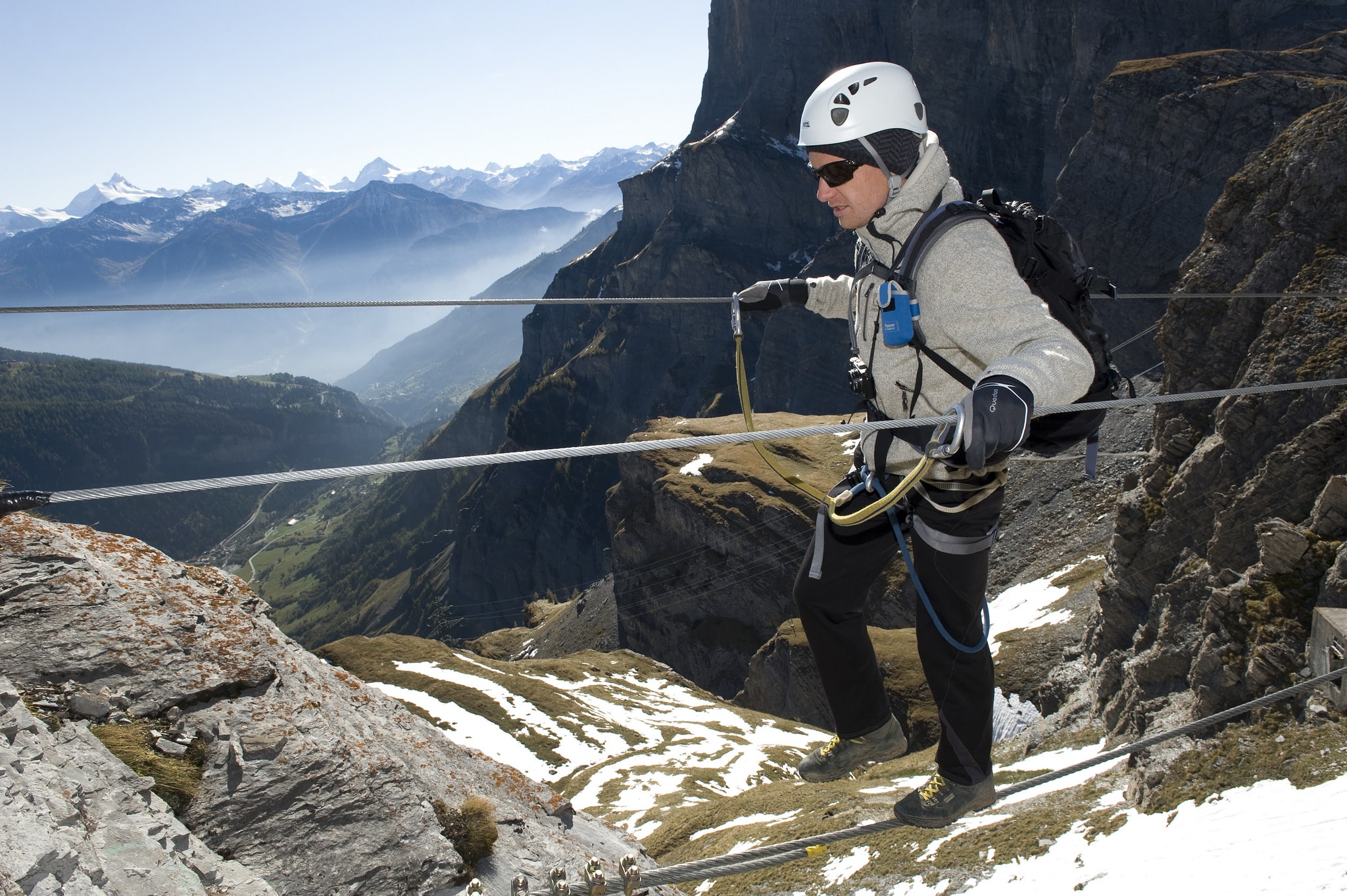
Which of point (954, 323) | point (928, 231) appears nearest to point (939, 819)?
point (954, 323)

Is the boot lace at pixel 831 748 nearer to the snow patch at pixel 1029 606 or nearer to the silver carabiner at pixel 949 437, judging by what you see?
the silver carabiner at pixel 949 437

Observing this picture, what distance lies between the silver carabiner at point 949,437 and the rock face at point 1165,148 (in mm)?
99044

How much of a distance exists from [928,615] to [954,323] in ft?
9.39

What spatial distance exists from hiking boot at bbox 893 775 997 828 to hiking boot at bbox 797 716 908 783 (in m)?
0.55

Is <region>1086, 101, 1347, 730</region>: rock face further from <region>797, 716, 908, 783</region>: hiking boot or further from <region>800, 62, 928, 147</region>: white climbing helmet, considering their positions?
<region>800, 62, 928, 147</region>: white climbing helmet

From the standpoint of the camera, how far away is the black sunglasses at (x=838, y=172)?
661 cm

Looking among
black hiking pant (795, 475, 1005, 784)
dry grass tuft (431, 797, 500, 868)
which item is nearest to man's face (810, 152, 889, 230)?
black hiking pant (795, 475, 1005, 784)

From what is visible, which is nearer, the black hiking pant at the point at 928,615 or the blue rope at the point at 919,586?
the black hiking pant at the point at 928,615

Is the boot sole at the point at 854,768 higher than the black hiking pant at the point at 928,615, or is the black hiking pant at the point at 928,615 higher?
the black hiking pant at the point at 928,615

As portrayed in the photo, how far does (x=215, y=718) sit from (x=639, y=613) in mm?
97473

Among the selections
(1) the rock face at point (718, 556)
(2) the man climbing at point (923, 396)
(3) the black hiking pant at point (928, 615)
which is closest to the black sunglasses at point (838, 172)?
(2) the man climbing at point (923, 396)

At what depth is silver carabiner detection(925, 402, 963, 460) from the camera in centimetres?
519

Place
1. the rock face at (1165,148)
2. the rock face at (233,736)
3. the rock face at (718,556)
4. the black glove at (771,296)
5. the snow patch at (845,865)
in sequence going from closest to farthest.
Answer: the black glove at (771,296) < the rock face at (233,736) < the snow patch at (845,865) < the rock face at (1165,148) < the rock face at (718,556)

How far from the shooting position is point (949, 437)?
17.8 ft
